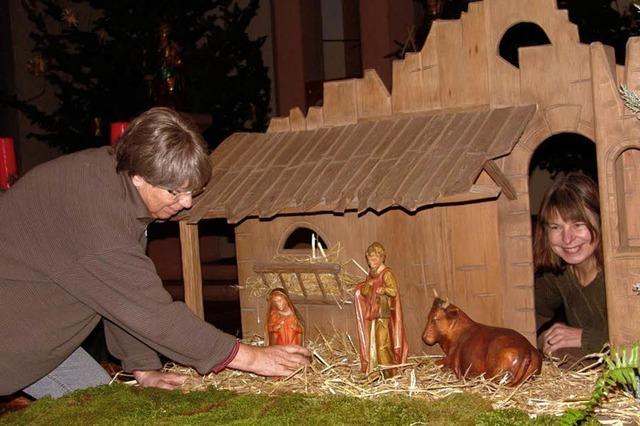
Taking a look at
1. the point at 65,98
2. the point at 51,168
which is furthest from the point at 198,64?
the point at 51,168

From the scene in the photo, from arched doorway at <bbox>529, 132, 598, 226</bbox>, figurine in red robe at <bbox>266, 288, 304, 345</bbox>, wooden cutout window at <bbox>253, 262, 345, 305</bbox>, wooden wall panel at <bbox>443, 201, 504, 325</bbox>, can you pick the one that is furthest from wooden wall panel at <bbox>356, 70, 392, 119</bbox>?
arched doorway at <bbox>529, 132, 598, 226</bbox>

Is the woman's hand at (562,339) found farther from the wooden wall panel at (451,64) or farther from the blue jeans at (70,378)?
the blue jeans at (70,378)

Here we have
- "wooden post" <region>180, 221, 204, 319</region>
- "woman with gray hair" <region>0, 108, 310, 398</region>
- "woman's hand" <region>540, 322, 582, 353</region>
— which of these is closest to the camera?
"woman with gray hair" <region>0, 108, 310, 398</region>

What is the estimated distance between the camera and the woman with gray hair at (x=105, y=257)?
2.32 metres

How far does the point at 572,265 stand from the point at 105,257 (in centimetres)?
164

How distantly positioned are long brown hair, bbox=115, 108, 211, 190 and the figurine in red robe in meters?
0.58

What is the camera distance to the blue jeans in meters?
2.97

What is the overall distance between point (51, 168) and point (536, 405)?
5.11 ft

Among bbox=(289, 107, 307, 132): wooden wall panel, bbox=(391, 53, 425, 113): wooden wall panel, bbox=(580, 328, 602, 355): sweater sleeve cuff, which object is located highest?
bbox=(391, 53, 425, 113): wooden wall panel

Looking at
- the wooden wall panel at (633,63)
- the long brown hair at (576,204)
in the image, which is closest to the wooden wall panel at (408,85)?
the long brown hair at (576,204)

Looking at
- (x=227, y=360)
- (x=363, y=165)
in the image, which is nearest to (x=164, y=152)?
(x=227, y=360)

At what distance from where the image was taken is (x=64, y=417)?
2420 mm

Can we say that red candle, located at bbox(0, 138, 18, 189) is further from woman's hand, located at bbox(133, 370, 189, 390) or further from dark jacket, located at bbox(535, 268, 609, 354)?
dark jacket, located at bbox(535, 268, 609, 354)

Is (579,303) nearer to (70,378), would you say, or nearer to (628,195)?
(628,195)
